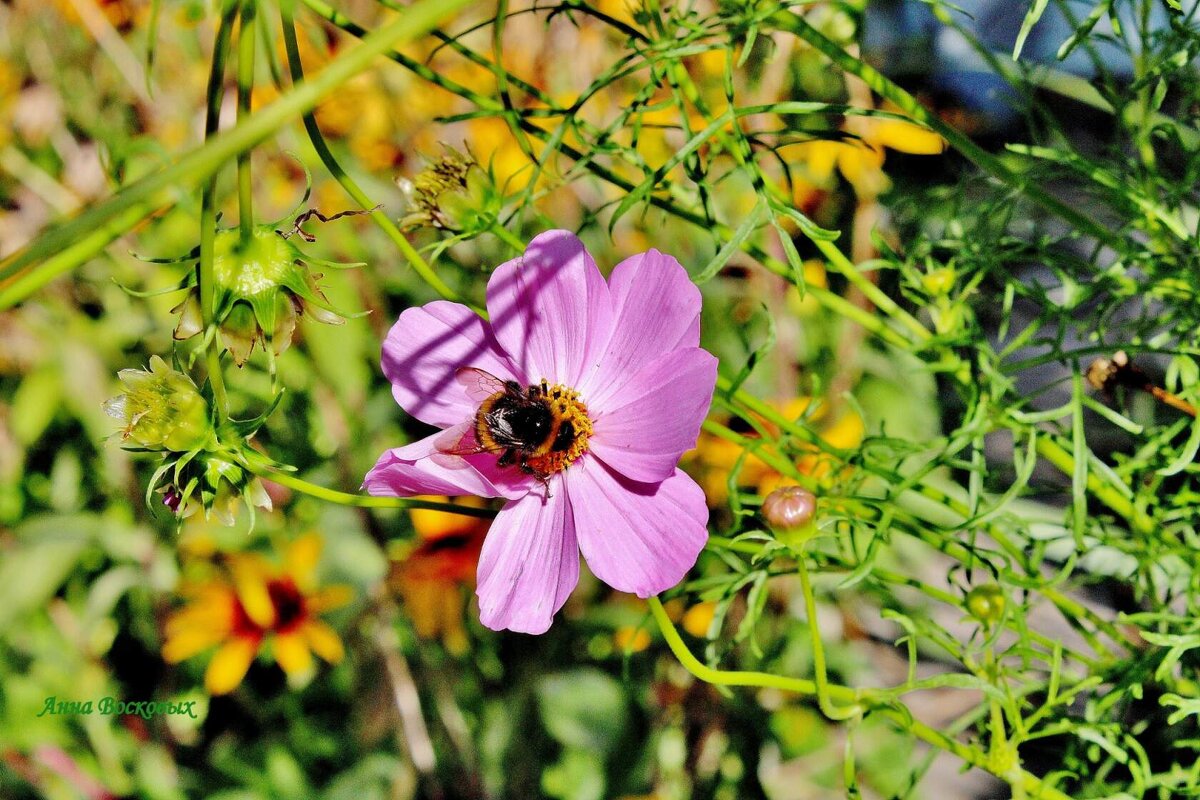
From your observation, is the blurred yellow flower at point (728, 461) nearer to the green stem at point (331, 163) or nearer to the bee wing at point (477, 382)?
the bee wing at point (477, 382)

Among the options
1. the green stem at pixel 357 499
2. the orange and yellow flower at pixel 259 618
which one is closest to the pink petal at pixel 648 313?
the green stem at pixel 357 499

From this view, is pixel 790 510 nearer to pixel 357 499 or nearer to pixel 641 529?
pixel 641 529

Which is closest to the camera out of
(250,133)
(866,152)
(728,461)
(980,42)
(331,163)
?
(250,133)

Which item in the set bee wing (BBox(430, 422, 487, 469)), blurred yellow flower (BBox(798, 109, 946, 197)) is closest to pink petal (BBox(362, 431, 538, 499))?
bee wing (BBox(430, 422, 487, 469))

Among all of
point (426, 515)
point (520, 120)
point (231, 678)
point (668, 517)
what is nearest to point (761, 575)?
point (668, 517)

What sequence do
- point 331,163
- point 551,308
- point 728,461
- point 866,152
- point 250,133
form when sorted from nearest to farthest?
point 250,133
point 331,163
point 551,308
point 728,461
point 866,152

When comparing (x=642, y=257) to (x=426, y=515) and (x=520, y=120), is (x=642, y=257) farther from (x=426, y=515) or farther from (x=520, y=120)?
(x=426, y=515)

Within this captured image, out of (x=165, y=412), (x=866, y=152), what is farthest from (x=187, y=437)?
(x=866, y=152)
